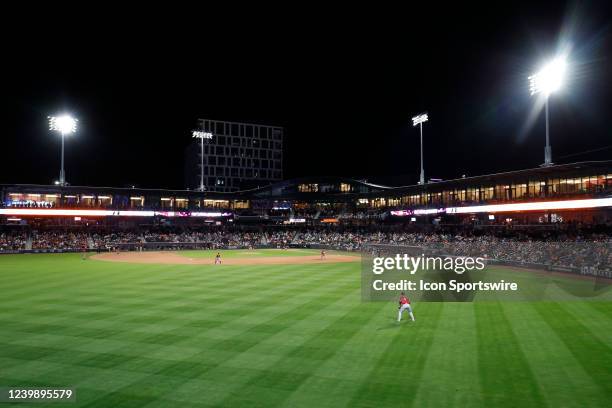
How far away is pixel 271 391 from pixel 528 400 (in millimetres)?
6025

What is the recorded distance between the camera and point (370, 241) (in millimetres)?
71000

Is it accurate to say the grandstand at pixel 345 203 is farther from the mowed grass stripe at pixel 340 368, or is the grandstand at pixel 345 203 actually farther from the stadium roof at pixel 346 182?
the mowed grass stripe at pixel 340 368

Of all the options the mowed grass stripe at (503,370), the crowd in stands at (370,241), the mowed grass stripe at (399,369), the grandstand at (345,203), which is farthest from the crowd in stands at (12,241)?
the mowed grass stripe at (503,370)

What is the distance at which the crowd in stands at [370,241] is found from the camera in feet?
117

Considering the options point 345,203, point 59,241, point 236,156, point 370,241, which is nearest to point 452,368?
point 370,241

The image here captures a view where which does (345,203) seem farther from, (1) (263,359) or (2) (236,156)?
(1) (263,359)

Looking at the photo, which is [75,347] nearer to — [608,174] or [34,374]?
[34,374]

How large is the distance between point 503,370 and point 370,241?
5899 cm

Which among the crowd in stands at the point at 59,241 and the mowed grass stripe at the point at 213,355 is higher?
the crowd in stands at the point at 59,241

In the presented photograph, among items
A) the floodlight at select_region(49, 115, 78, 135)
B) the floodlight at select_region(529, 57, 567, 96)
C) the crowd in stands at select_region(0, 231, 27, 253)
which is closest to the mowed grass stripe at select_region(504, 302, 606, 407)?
the floodlight at select_region(529, 57, 567, 96)

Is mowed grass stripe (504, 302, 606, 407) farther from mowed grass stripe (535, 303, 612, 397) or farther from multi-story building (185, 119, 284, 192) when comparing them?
multi-story building (185, 119, 284, 192)

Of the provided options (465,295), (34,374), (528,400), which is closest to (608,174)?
(465,295)

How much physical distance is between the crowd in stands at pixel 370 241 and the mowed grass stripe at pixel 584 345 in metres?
16.4

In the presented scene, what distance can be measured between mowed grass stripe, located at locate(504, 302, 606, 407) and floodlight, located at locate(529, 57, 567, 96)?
103ft
